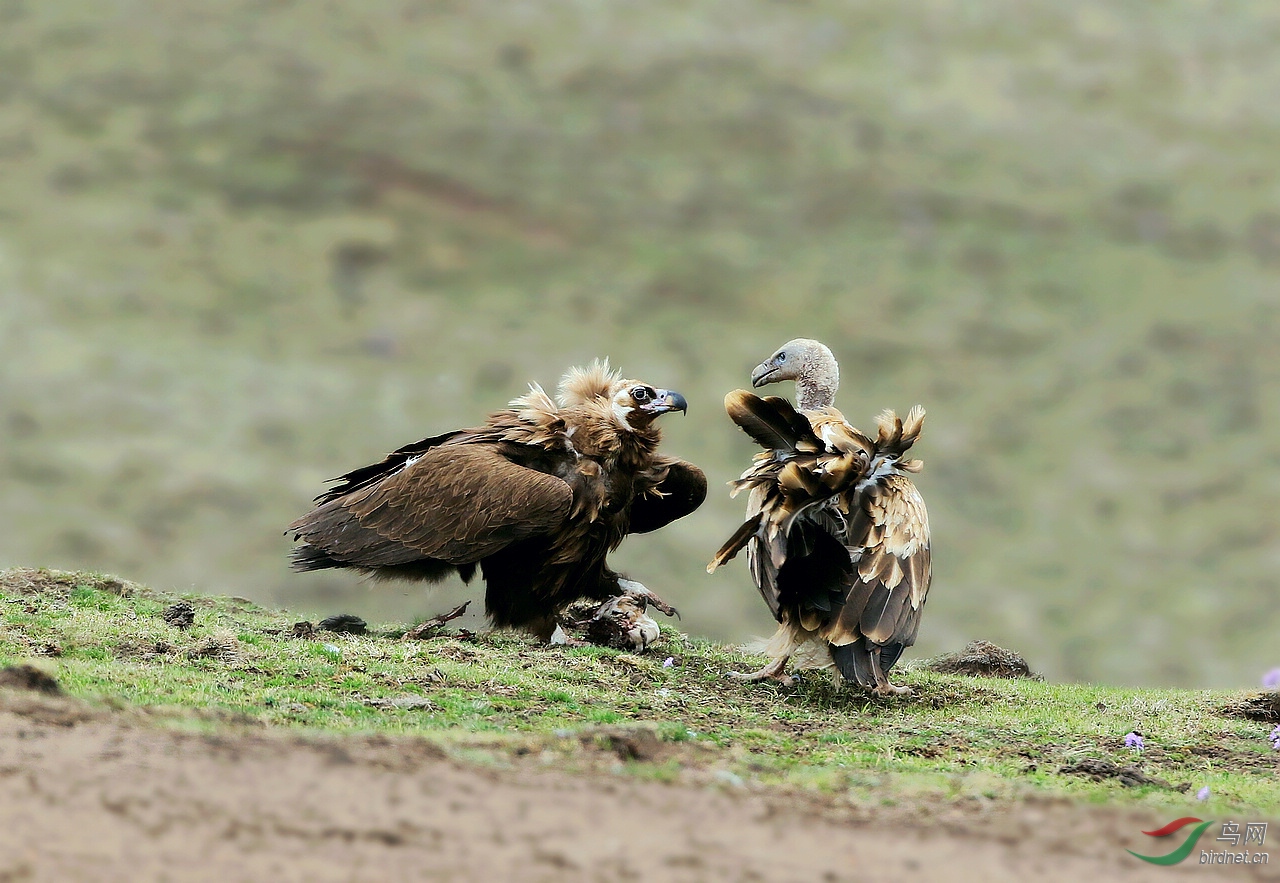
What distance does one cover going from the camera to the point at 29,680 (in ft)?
18.1

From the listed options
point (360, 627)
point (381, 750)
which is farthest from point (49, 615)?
point (381, 750)

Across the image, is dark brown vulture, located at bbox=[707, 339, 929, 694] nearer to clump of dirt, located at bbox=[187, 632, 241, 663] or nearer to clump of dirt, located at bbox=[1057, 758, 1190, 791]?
clump of dirt, located at bbox=[1057, 758, 1190, 791]


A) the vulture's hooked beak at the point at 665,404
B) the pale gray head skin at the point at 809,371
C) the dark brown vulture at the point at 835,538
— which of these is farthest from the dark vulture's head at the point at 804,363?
the dark brown vulture at the point at 835,538

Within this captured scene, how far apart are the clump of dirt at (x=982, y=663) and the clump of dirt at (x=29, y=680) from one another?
6.84 metres

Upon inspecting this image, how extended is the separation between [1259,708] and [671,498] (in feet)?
14.2

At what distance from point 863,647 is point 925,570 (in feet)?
2.21

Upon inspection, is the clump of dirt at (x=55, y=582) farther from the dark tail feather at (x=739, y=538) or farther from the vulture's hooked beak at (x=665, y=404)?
the dark tail feather at (x=739, y=538)

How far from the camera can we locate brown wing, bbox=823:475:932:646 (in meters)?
7.63

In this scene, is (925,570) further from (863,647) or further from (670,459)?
(670,459)

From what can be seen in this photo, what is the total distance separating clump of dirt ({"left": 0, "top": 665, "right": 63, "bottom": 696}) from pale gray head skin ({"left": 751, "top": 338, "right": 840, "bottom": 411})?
6.08m

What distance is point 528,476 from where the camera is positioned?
29.0ft

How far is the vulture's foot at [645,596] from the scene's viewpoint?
383 inches

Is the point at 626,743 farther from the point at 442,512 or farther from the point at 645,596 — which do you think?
the point at 645,596

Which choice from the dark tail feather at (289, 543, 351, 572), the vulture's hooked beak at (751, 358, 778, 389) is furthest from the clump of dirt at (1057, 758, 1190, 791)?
the dark tail feather at (289, 543, 351, 572)
